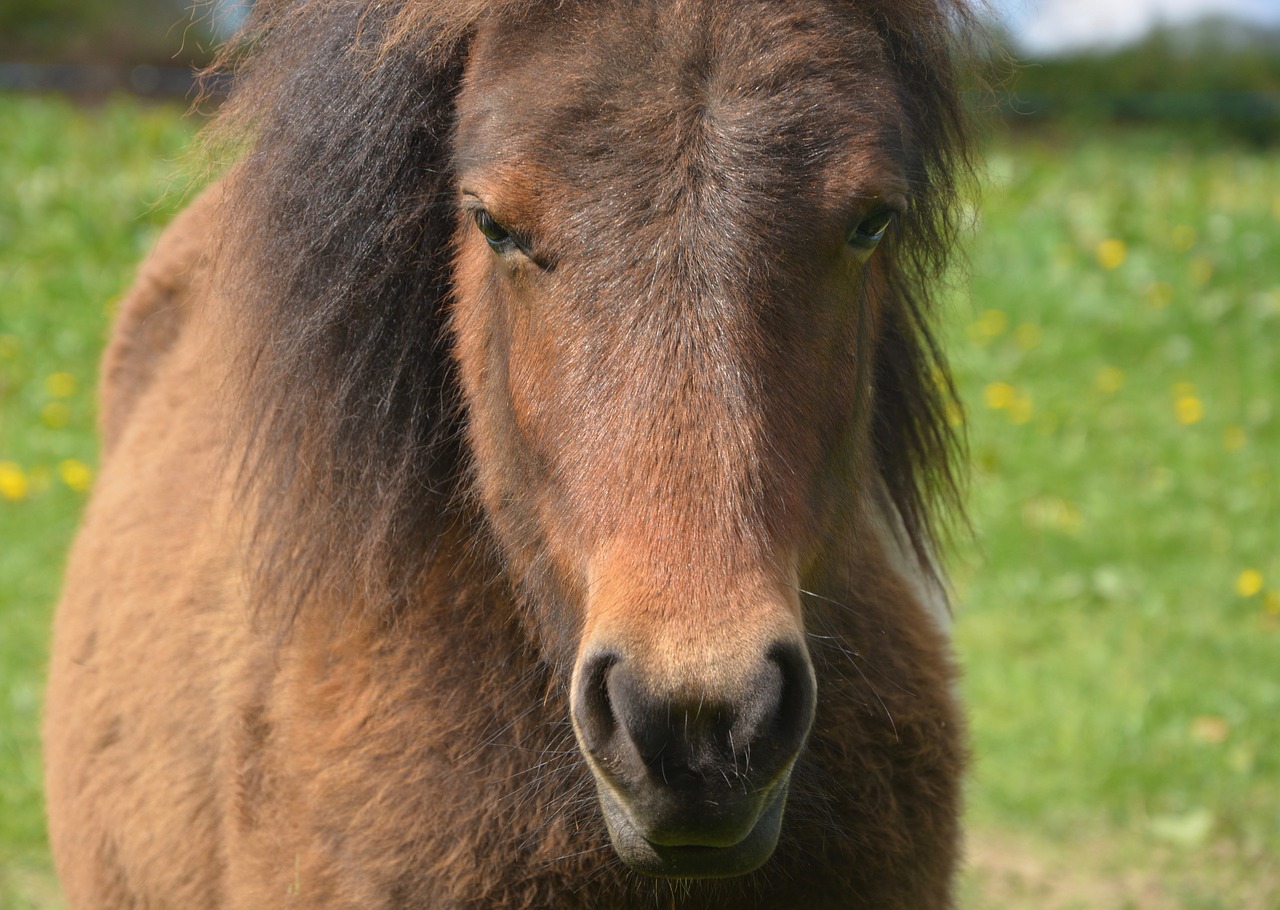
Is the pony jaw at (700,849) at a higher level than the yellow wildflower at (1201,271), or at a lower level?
higher

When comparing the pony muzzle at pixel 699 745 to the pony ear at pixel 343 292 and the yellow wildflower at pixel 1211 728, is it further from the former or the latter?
the yellow wildflower at pixel 1211 728

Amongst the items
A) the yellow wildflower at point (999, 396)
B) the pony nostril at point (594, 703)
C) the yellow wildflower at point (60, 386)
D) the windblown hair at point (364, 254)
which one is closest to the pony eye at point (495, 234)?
the windblown hair at point (364, 254)

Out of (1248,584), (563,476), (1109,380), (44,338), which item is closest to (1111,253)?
(1109,380)

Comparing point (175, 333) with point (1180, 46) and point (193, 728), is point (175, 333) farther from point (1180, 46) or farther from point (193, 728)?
point (1180, 46)

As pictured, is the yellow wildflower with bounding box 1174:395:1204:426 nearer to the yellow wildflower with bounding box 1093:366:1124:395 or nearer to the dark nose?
the yellow wildflower with bounding box 1093:366:1124:395

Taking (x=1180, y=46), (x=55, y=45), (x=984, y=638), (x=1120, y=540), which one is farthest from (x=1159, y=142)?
(x=55, y=45)

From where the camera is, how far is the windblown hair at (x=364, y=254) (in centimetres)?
213

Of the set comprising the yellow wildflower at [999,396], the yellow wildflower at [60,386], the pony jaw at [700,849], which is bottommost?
the yellow wildflower at [999,396]

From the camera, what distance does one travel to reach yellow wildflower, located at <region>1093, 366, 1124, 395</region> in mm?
7844

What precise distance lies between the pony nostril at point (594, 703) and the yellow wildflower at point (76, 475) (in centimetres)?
561

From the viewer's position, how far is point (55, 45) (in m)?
13.1

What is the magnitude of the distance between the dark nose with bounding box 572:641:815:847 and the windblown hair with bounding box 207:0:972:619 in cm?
71

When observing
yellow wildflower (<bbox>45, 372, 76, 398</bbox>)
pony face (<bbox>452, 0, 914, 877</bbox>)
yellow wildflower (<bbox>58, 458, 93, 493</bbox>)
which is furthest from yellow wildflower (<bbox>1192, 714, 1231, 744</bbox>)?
yellow wildflower (<bbox>45, 372, 76, 398</bbox>)

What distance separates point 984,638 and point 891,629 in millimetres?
3715
